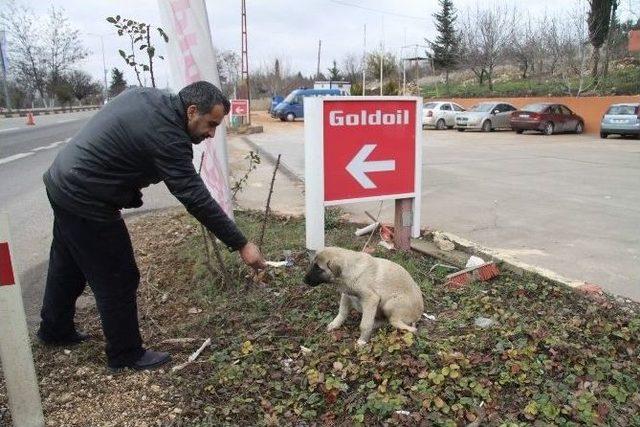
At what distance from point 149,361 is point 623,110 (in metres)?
23.5

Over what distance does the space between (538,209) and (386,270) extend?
5272mm

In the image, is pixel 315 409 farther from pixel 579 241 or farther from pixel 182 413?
pixel 579 241

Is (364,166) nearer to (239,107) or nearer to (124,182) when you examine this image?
(124,182)

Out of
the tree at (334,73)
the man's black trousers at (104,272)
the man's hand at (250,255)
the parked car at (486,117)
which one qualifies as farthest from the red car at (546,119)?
the tree at (334,73)

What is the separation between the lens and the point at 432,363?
3182 millimetres

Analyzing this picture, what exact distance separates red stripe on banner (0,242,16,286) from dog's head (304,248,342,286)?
5.54ft

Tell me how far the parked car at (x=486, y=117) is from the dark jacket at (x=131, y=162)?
2595cm

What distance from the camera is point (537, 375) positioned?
10.2ft

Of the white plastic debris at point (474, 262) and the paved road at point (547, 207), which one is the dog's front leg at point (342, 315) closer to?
the white plastic debris at point (474, 262)

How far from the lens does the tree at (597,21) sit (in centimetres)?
3212

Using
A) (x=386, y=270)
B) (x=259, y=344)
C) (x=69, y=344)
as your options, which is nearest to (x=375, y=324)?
(x=386, y=270)

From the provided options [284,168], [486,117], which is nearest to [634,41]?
[486,117]

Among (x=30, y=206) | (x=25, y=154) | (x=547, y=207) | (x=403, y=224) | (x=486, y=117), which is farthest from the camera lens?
(x=486, y=117)

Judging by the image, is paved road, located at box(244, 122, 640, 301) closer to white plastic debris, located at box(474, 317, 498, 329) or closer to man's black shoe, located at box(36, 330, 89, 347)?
white plastic debris, located at box(474, 317, 498, 329)
